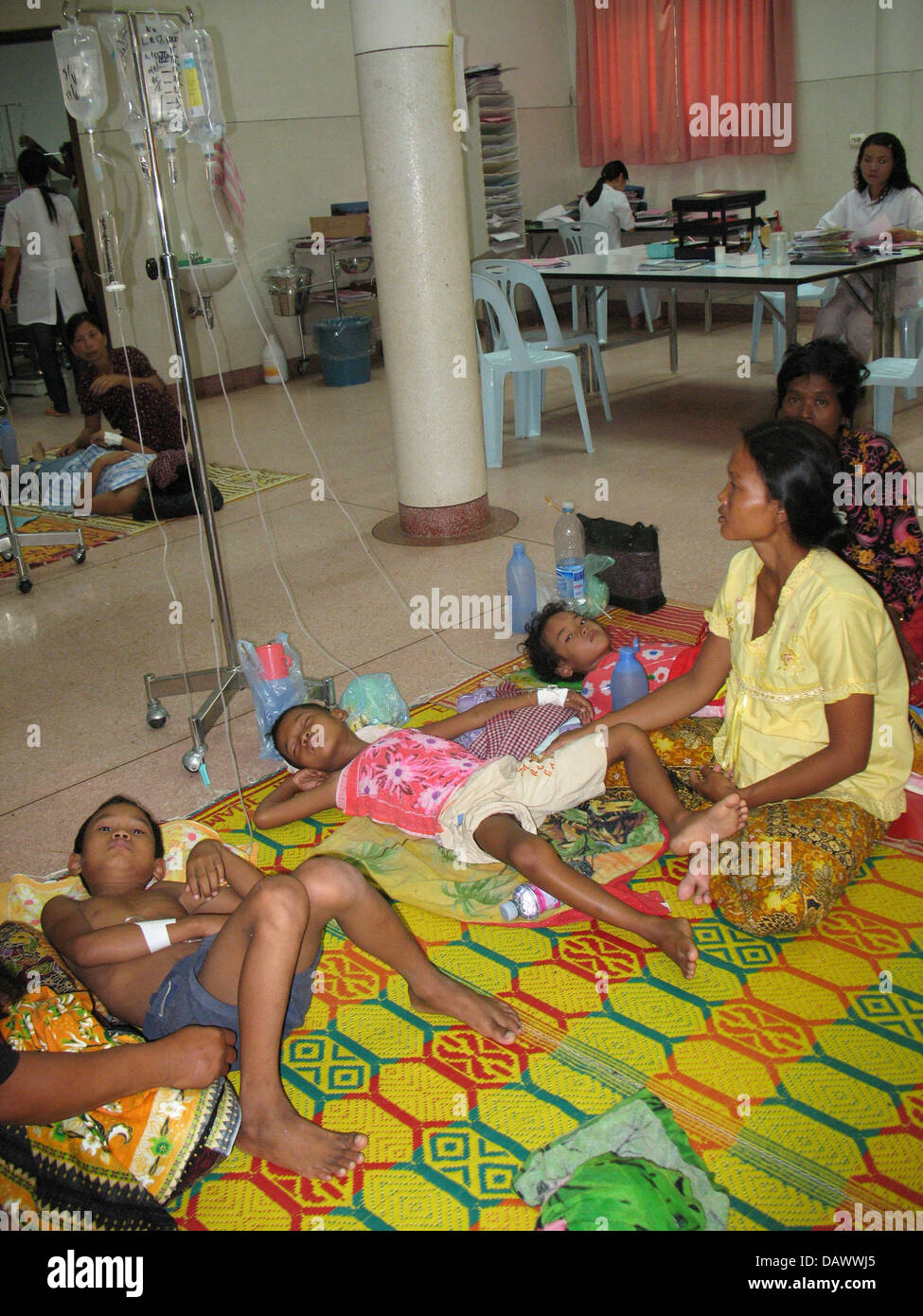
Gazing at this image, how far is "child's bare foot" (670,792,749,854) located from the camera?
2.08 metres

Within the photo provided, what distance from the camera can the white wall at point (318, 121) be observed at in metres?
7.48

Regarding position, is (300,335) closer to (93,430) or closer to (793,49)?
(93,430)

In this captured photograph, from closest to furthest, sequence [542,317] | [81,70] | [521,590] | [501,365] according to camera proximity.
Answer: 1. [81,70]
2. [521,590]
3. [501,365]
4. [542,317]

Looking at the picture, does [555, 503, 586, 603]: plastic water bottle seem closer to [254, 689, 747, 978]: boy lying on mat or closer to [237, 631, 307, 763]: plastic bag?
[237, 631, 307, 763]: plastic bag

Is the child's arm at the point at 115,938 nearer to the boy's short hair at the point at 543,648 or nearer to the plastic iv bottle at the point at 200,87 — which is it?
the boy's short hair at the point at 543,648

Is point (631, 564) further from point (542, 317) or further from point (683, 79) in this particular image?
point (683, 79)

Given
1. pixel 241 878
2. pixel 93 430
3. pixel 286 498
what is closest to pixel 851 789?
pixel 241 878

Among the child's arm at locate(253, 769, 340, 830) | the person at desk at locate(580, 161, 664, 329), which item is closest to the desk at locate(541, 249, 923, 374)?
the person at desk at locate(580, 161, 664, 329)

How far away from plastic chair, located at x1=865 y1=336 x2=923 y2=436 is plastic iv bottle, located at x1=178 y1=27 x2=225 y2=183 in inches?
116

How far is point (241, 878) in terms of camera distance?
6.77 feet

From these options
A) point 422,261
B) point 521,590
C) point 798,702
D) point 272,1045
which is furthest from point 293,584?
point 272,1045

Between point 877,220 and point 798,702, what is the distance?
451cm

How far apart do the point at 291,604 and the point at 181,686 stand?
2.29ft

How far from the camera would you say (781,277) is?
4984 mm
